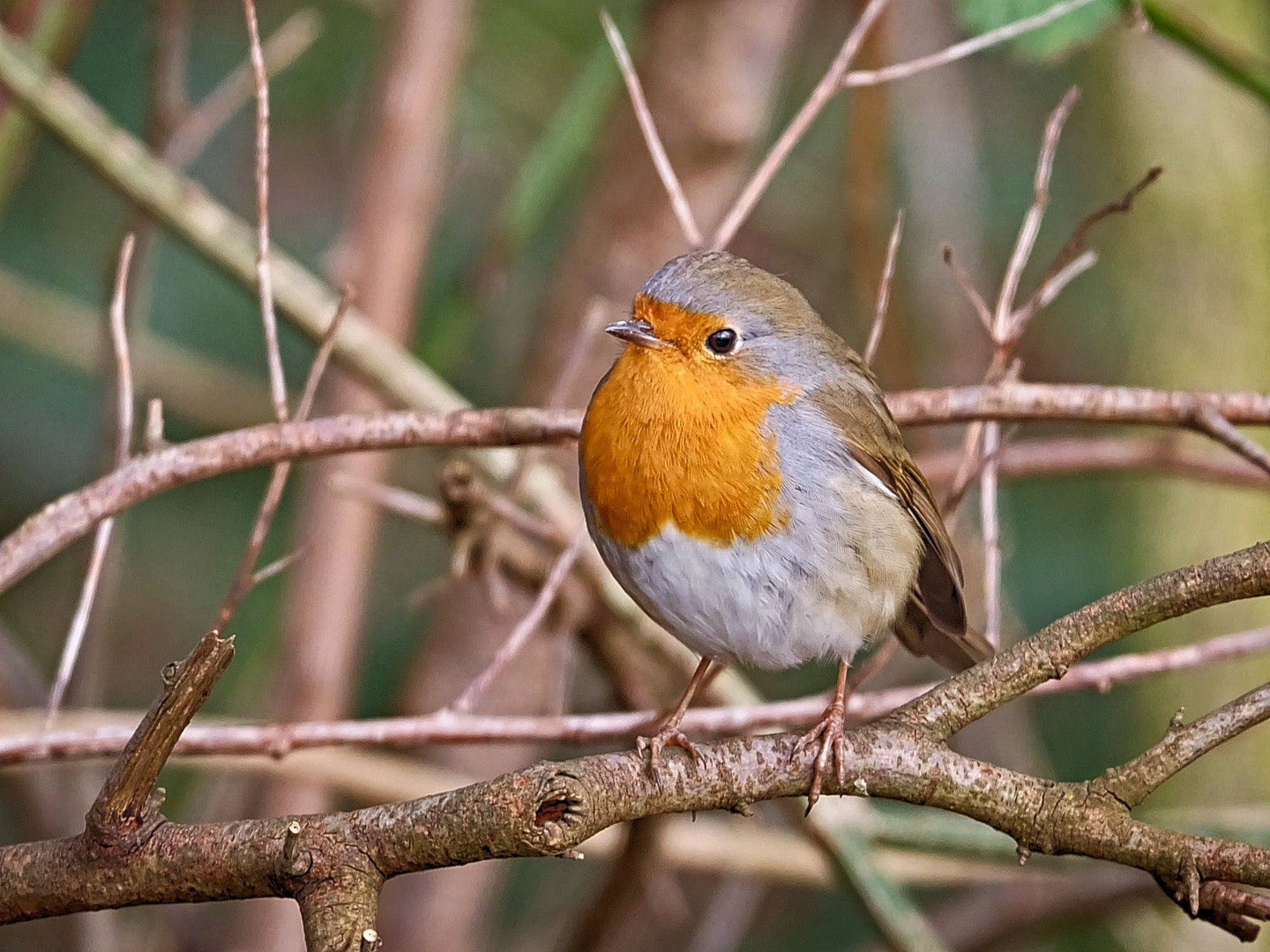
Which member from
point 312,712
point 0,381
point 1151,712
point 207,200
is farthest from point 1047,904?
point 0,381

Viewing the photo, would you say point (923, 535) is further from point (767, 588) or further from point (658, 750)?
point (658, 750)

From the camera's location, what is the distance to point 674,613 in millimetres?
2078

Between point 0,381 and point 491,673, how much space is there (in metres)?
2.84

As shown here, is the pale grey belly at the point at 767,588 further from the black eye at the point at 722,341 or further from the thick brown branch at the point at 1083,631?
the thick brown branch at the point at 1083,631

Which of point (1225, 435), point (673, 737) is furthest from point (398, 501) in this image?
point (1225, 435)

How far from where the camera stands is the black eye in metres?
2.21

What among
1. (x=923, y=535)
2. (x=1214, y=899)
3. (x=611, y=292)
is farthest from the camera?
(x=611, y=292)

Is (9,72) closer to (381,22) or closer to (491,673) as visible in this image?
(491,673)

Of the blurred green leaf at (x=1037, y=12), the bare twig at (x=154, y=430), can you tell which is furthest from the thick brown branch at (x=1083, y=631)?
the blurred green leaf at (x=1037, y=12)

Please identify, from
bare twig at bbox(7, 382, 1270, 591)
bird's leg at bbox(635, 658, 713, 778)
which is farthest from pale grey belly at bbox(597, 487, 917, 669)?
bare twig at bbox(7, 382, 1270, 591)

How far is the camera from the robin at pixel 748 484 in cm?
203

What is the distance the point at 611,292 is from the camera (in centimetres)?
335

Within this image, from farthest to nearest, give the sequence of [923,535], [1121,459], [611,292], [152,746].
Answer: [611,292] < [1121,459] < [923,535] < [152,746]

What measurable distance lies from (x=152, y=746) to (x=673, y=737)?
0.73m
